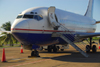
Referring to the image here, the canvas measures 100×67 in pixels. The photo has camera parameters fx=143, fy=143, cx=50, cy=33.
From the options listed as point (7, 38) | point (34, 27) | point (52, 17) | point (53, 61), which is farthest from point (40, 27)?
point (7, 38)

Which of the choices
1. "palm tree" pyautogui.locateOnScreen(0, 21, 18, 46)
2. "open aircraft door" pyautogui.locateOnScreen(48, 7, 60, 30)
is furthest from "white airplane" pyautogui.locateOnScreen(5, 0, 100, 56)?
"palm tree" pyautogui.locateOnScreen(0, 21, 18, 46)

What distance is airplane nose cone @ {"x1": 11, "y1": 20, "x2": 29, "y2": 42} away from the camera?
36.8 ft

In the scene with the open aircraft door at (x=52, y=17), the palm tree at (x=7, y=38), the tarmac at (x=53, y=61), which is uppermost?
the open aircraft door at (x=52, y=17)

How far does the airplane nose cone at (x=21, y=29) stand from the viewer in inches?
442

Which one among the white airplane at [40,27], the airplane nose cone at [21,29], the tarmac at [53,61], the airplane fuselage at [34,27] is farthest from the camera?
the white airplane at [40,27]

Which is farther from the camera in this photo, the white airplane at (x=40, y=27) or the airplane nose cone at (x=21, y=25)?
the white airplane at (x=40, y=27)

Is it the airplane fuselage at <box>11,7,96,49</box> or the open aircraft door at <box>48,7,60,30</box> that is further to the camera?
the open aircraft door at <box>48,7,60,30</box>

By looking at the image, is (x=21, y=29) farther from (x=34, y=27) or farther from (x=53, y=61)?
(x=53, y=61)

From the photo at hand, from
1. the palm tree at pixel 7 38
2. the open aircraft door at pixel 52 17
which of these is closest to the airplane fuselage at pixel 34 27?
the open aircraft door at pixel 52 17

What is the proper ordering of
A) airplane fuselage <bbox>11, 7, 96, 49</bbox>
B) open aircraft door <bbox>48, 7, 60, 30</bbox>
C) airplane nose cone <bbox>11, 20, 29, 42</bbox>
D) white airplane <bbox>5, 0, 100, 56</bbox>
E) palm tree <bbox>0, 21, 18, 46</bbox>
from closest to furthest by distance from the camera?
airplane nose cone <bbox>11, 20, 29, 42</bbox> < airplane fuselage <bbox>11, 7, 96, 49</bbox> < white airplane <bbox>5, 0, 100, 56</bbox> < open aircraft door <bbox>48, 7, 60, 30</bbox> < palm tree <bbox>0, 21, 18, 46</bbox>

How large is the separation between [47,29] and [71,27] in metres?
4.61

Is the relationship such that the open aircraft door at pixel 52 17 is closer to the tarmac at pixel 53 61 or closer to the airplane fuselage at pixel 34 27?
the airplane fuselage at pixel 34 27

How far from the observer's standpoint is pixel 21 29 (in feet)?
37.1

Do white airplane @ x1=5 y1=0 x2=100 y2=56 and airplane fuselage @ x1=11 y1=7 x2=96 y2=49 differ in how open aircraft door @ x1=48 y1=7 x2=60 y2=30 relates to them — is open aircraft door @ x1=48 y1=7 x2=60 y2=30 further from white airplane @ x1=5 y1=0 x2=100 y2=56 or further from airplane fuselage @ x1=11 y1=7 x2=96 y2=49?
airplane fuselage @ x1=11 y1=7 x2=96 y2=49
